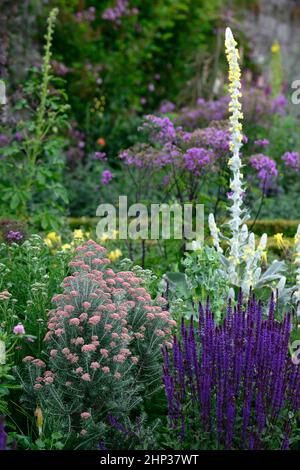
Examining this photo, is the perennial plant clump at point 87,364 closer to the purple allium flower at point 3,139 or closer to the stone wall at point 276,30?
the purple allium flower at point 3,139

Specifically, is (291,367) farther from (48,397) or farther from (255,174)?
(255,174)

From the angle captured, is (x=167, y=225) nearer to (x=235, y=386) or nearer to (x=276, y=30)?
(x=235, y=386)

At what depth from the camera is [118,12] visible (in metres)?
10.0

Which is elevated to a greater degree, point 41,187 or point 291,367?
point 41,187

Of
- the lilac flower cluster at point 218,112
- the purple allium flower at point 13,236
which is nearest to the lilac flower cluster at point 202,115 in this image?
the lilac flower cluster at point 218,112

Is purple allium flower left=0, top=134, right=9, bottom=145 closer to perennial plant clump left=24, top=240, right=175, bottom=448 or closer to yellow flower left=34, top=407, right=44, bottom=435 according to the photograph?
perennial plant clump left=24, top=240, right=175, bottom=448

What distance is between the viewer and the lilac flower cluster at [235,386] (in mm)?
2893

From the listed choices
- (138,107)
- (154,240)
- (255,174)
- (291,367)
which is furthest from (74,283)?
(138,107)

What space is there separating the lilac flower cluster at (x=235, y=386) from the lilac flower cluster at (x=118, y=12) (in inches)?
297

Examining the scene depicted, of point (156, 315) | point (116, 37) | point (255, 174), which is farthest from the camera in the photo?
point (116, 37)

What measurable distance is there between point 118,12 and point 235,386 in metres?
7.94

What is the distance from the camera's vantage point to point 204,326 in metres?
3.14

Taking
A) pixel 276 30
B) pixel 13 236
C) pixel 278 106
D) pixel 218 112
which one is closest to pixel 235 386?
pixel 13 236

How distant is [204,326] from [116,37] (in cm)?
772
